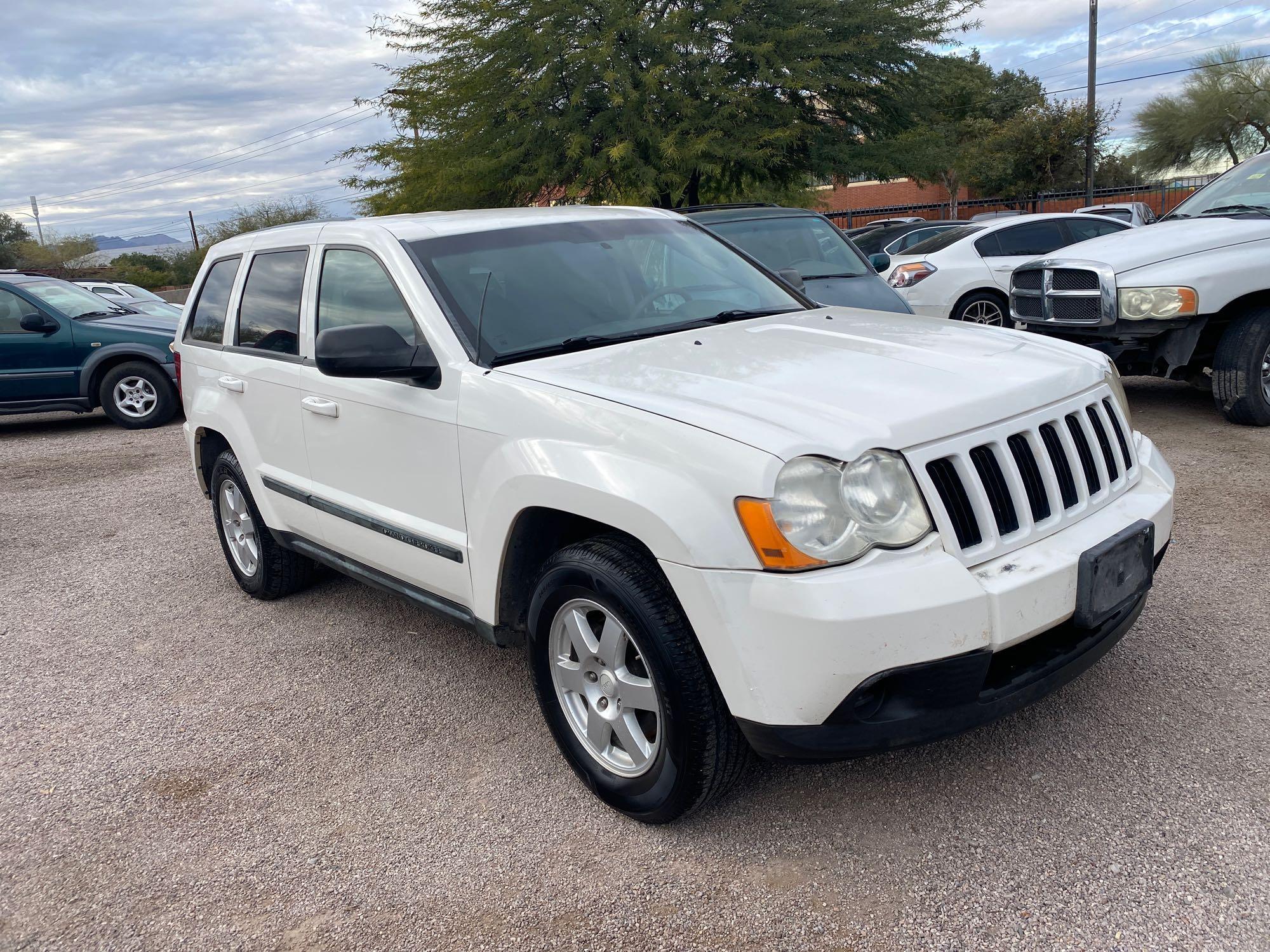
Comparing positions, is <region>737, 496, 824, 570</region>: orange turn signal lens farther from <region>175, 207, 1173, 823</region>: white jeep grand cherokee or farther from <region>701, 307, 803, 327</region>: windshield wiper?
<region>701, 307, 803, 327</region>: windshield wiper

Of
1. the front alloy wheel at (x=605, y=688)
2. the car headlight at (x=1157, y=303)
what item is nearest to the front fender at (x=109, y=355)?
the car headlight at (x=1157, y=303)

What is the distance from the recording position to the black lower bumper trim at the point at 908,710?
8.16 ft

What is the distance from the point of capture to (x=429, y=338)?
3459 mm

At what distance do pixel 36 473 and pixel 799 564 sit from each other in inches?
344

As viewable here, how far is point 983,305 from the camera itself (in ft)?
33.7

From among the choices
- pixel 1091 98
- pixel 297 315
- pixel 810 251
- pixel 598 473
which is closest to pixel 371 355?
pixel 598 473

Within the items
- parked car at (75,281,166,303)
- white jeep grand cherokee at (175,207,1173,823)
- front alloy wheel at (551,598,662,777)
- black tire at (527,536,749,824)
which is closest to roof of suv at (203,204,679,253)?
white jeep grand cherokee at (175,207,1173,823)

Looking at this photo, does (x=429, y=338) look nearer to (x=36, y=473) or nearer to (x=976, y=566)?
(x=976, y=566)

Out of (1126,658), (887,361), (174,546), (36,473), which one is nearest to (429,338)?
(887,361)

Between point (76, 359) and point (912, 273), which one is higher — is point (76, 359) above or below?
below

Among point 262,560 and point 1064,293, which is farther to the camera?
point 1064,293

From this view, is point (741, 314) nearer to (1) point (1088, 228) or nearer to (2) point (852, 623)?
(2) point (852, 623)

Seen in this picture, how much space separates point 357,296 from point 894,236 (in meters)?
14.4

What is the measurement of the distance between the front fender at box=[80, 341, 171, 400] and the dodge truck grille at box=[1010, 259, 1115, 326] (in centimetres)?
866
